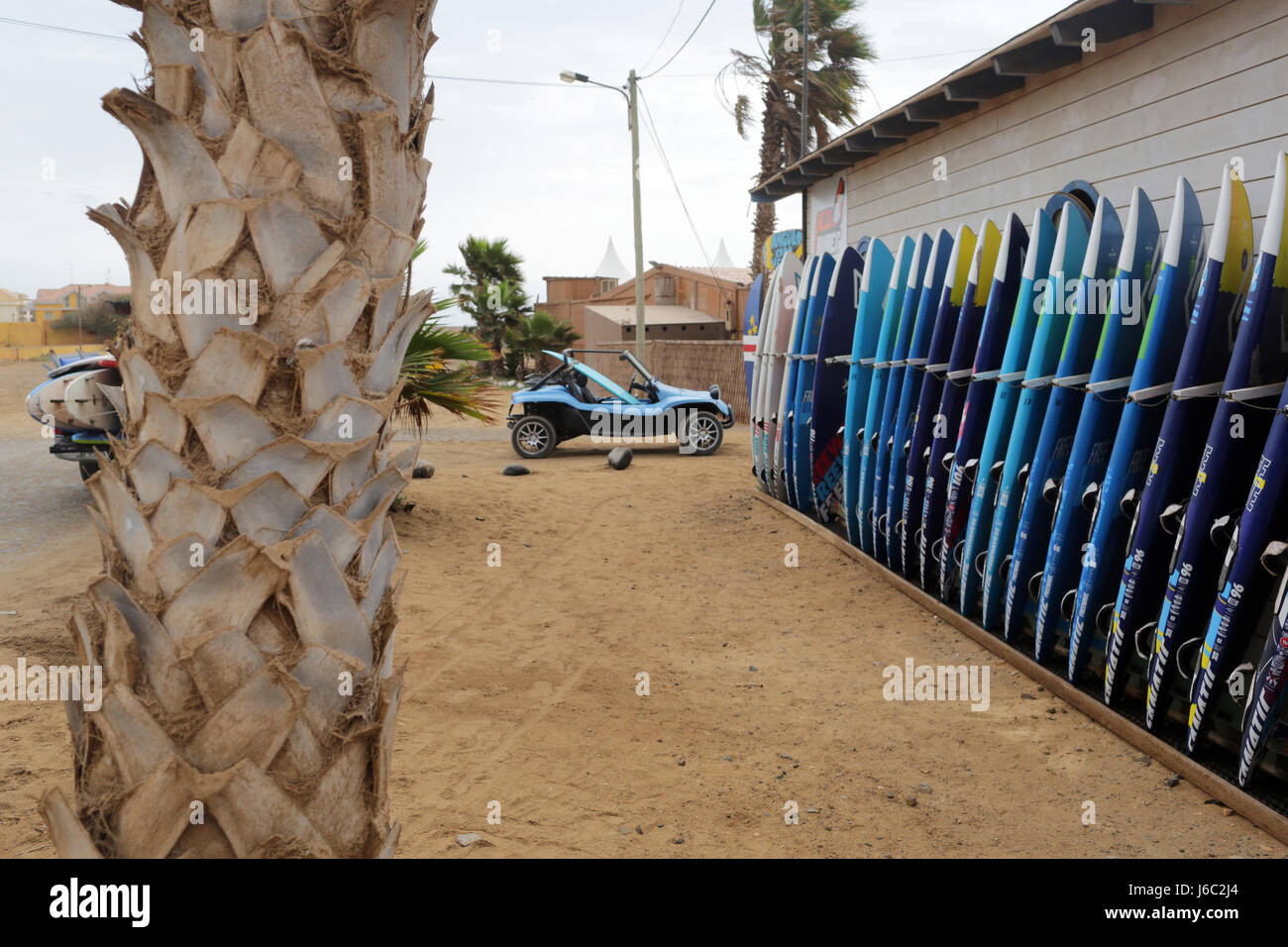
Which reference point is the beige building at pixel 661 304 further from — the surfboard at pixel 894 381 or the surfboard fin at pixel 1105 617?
the surfboard fin at pixel 1105 617

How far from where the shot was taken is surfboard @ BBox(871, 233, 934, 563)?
6.55 meters

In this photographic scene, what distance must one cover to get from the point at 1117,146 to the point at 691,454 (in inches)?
320

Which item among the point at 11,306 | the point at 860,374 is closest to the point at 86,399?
the point at 860,374

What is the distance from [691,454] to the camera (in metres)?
13.2

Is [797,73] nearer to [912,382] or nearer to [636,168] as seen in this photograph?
[636,168]

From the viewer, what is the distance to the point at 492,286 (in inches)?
1097

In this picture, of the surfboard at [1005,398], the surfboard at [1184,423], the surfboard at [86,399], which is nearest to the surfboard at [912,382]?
the surfboard at [1005,398]

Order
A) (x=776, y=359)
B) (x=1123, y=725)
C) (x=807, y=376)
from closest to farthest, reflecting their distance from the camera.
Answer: (x=1123, y=725) → (x=807, y=376) → (x=776, y=359)

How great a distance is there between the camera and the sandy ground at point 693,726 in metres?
3.26

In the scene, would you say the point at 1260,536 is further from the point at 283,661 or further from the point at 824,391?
the point at 824,391

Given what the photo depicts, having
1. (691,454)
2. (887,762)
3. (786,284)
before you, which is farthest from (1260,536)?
(691,454)

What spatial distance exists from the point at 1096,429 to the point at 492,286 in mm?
24842

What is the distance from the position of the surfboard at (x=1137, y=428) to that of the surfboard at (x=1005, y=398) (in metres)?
0.79

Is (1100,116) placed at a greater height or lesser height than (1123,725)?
greater
